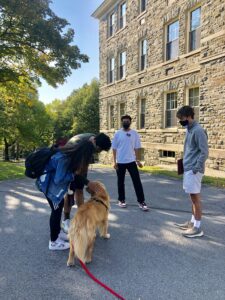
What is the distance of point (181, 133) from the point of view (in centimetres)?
1502

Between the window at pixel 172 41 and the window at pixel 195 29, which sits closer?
the window at pixel 195 29

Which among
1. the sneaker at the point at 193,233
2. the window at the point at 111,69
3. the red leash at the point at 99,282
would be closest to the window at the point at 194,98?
the window at the point at 111,69

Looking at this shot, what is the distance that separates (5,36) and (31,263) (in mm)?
14369

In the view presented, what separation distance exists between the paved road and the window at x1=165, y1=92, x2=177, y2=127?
33.6 ft

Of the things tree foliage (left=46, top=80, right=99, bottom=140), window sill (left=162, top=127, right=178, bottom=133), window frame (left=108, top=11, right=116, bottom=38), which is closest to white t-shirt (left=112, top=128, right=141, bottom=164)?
window sill (left=162, top=127, right=178, bottom=133)

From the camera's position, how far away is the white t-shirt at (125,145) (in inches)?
241

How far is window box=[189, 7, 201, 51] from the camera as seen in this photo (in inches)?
548

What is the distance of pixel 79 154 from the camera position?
3680mm

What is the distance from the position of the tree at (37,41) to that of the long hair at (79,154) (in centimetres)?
1181

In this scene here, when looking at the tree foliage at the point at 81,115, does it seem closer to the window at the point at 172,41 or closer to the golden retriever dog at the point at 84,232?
the window at the point at 172,41

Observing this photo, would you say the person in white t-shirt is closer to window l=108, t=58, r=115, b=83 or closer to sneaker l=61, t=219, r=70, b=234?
sneaker l=61, t=219, r=70, b=234

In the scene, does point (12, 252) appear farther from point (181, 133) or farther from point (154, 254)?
A: point (181, 133)

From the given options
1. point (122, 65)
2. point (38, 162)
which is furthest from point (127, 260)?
point (122, 65)

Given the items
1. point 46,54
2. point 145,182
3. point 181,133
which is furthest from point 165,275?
point 46,54
